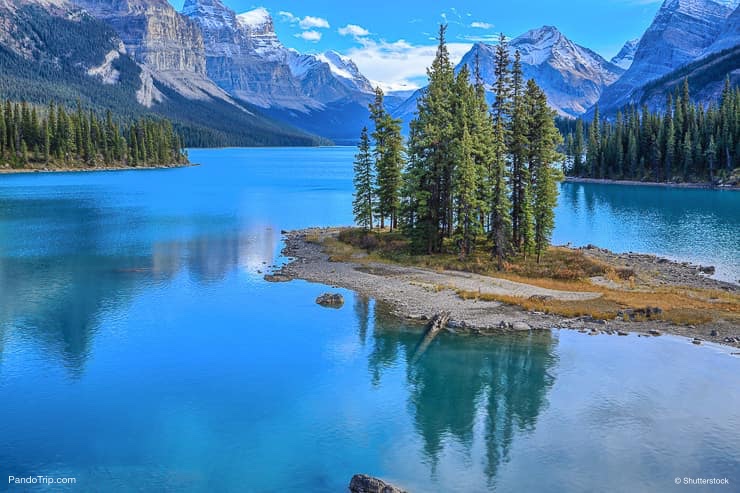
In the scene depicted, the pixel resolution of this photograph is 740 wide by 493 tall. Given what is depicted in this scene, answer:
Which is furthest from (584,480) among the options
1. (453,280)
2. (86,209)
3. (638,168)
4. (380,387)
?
(638,168)

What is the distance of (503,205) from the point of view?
5519cm

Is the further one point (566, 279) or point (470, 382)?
point (566, 279)

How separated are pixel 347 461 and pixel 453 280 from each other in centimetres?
2900

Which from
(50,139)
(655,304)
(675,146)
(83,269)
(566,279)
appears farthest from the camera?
(50,139)

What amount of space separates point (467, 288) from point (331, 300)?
11.0 m

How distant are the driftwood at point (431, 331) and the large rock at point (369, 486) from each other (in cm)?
1417

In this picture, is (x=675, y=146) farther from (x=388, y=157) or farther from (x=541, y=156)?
(x=388, y=157)

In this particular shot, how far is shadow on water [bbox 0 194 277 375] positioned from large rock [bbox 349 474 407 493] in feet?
64.8

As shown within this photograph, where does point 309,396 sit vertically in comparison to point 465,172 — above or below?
below

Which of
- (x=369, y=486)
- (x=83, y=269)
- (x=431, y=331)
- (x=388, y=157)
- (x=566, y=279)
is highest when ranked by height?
(x=388, y=157)

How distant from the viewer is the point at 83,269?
5934cm

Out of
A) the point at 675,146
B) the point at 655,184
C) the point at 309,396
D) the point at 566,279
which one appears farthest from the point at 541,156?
the point at 675,146

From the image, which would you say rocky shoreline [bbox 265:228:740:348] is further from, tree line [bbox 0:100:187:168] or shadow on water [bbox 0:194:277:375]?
tree line [bbox 0:100:187:168]

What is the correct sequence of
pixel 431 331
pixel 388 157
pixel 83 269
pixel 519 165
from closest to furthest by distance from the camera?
pixel 431 331
pixel 519 165
pixel 83 269
pixel 388 157
